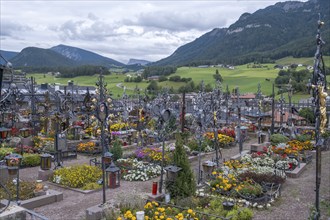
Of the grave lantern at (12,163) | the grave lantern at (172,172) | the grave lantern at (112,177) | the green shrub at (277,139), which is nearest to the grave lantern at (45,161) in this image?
the grave lantern at (12,163)

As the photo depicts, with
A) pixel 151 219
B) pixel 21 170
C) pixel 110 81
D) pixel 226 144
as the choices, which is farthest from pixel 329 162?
pixel 110 81

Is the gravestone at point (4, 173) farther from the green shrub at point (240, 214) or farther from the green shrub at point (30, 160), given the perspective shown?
the green shrub at point (240, 214)

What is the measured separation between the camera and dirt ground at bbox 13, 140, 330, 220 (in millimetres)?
11586

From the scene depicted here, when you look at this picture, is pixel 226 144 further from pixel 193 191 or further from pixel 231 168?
pixel 193 191

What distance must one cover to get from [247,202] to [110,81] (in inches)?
3814

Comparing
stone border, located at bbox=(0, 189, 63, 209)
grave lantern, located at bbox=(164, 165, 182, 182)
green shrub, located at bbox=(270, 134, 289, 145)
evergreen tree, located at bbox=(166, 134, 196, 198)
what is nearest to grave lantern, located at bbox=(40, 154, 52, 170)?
stone border, located at bbox=(0, 189, 63, 209)

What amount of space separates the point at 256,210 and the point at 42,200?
7520mm

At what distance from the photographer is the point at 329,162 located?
795 inches

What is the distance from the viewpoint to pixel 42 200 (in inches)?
495

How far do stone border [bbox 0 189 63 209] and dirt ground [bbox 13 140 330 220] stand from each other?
183mm

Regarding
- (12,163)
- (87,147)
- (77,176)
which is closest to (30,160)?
(12,163)

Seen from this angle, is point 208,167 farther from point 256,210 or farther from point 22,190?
point 22,190

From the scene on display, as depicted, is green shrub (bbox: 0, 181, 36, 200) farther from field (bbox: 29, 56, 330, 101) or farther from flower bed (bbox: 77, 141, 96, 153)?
field (bbox: 29, 56, 330, 101)

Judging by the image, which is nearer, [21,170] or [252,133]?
[21,170]
